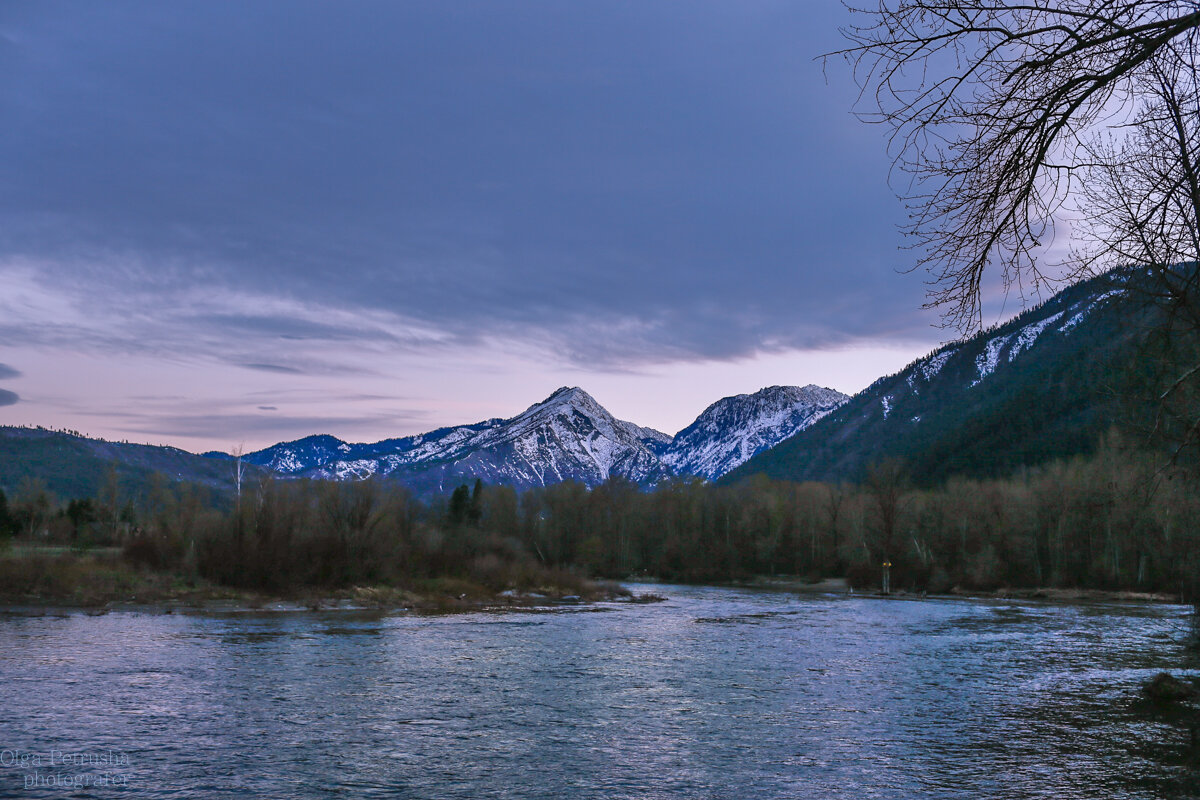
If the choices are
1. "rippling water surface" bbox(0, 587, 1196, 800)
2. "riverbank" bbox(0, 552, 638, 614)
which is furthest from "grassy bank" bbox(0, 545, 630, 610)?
"rippling water surface" bbox(0, 587, 1196, 800)

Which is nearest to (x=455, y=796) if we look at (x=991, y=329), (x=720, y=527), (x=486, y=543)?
(x=991, y=329)

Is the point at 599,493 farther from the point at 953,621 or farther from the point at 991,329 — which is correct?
the point at 991,329

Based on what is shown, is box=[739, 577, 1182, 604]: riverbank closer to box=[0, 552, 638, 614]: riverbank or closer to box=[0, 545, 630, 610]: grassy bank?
box=[0, 552, 638, 614]: riverbank

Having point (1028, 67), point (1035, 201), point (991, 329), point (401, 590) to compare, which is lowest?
point (401, 590)

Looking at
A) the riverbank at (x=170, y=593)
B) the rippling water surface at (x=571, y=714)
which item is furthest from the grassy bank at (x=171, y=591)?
the rippling water surface at (x=571, y=714)

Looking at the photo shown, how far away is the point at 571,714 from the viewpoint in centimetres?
2039

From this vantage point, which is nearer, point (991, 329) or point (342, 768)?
point (991, 329)

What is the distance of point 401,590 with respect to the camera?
188 feet

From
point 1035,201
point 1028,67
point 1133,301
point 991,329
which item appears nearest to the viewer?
point 1028,67

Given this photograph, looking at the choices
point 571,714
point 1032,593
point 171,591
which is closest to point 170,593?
point 171,591

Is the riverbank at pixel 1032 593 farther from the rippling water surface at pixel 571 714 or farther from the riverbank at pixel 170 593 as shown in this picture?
the rippling water surface at pixel 571 714

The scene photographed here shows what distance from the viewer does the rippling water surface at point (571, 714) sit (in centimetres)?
1455

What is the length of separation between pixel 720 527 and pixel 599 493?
21228 millimetres

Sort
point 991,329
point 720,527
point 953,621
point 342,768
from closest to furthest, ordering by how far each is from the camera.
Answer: point 991,329
point 342,768
point 953,621
point 720,527
